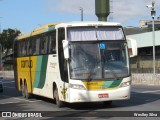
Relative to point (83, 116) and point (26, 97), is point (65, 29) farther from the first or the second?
point (26, 97)

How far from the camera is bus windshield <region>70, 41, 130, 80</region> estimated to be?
16.0 m

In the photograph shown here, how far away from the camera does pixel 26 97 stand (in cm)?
2361

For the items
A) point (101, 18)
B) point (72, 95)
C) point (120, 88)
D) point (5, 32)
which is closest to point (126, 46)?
point (120, 88)

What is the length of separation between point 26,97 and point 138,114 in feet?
34.4

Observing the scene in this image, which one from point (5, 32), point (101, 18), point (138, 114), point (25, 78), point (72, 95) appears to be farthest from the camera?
point (5, 32)

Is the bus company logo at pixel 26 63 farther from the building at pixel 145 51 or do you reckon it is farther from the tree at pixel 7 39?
the tree at pixel 7 39

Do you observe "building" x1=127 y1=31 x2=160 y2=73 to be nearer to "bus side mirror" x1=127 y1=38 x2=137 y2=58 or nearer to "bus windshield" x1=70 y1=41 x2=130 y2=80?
"bus side mirror" x1=127 y1=38 x2=137 y2=58

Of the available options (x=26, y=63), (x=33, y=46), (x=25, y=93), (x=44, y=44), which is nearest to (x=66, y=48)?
(x=44, y=44)

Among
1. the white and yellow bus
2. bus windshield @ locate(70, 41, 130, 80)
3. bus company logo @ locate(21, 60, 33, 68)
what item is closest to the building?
bus company logo @ locate(21, 60, 33, 68)

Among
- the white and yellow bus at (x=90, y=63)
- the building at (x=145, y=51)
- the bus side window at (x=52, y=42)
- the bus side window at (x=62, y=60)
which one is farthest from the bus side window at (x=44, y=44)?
the building at (x=145, y=51)

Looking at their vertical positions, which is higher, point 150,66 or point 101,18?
point 101,18

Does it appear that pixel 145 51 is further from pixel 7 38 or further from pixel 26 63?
pixel 7 38

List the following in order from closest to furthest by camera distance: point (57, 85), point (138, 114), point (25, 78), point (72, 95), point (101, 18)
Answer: point (138, 114) < point (72, 95) < point (57, 85) < point (25, 78) < point (101, 18)

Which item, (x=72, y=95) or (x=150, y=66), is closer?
(x=72, y=95)
